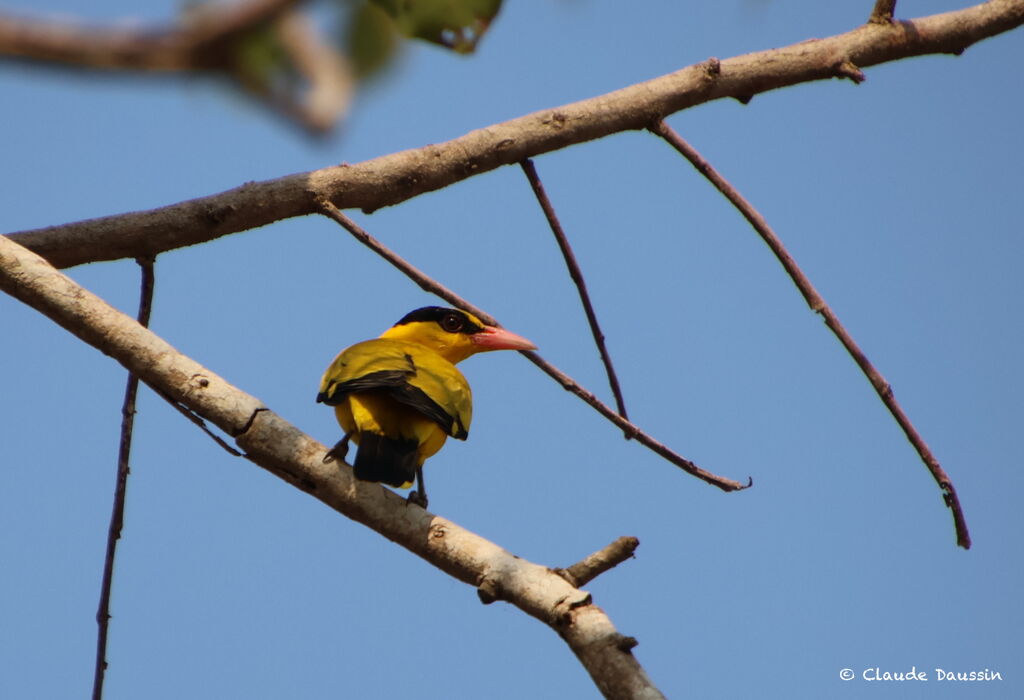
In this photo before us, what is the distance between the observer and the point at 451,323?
20.9ft

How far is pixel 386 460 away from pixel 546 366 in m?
0.72

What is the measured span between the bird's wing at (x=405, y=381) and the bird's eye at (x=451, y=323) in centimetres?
87

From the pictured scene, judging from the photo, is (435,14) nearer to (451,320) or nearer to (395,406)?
(395,406)

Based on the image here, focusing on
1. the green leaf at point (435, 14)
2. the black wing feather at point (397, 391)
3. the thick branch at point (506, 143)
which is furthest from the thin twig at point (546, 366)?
the green leaf at point (435, 14)

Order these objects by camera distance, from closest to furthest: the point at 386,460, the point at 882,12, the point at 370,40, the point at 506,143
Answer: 1. the point at 370,40
2. the point at 386,460
3. the point at 506,143
4. the point at 882,12

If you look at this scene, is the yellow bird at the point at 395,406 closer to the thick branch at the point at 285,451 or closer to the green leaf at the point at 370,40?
the thick branch at the point at 285,451

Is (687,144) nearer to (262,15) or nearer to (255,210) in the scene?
(255,210)

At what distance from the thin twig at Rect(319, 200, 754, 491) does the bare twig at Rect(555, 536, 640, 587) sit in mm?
572

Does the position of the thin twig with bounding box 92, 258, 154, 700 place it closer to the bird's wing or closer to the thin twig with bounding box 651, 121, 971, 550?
A: the bird's wing

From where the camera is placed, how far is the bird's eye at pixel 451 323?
634cm

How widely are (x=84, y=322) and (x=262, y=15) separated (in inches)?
116

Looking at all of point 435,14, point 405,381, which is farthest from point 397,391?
point 435,14

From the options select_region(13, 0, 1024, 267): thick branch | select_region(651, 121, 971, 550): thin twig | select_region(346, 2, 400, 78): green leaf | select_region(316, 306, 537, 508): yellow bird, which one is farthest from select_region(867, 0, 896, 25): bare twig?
select_region(346, 2, 400, 78): green leaf

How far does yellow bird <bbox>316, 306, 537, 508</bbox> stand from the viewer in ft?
12.9
